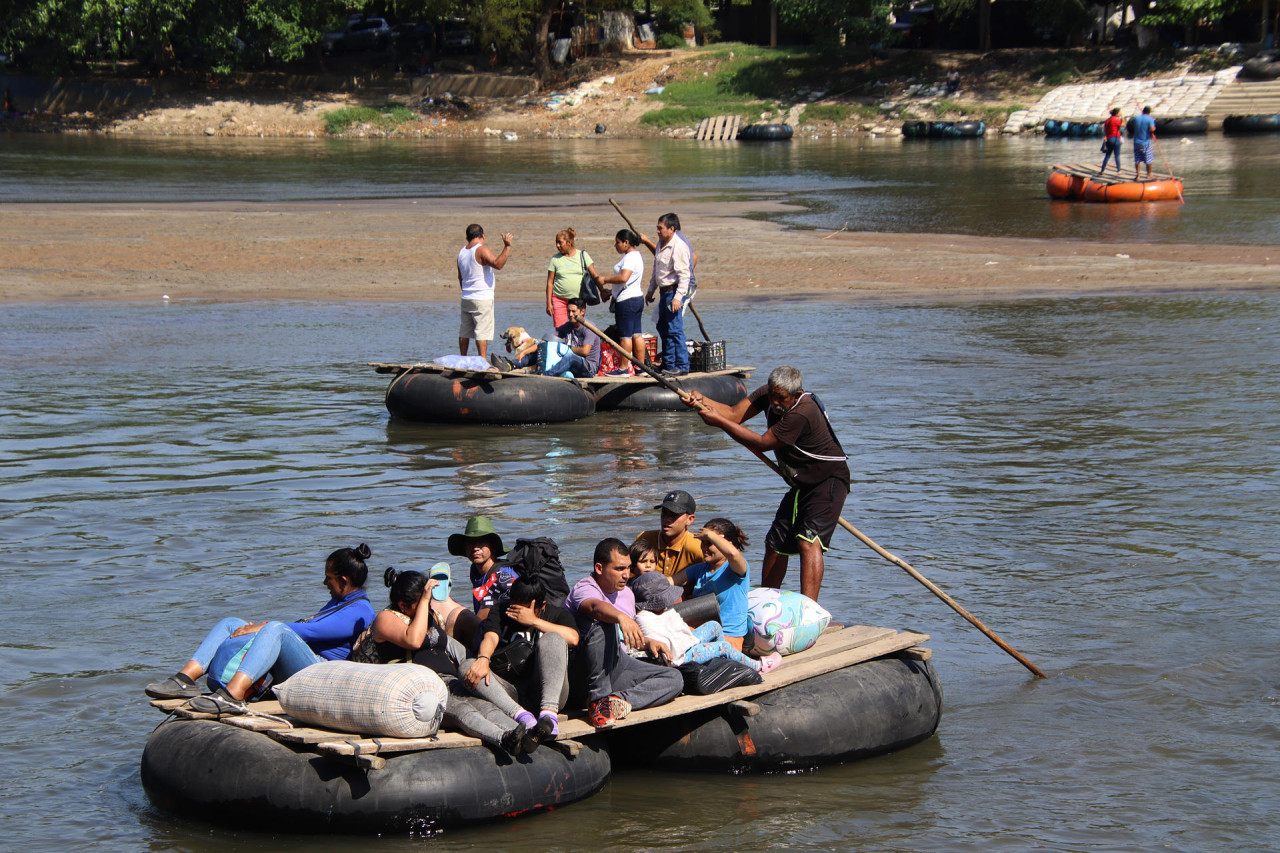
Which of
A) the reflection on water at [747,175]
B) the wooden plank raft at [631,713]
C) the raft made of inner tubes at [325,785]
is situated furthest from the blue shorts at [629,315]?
the reflection on water at [747,175]

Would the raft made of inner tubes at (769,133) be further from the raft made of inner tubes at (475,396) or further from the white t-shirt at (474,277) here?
the raft made of inner tubes at (475,396)

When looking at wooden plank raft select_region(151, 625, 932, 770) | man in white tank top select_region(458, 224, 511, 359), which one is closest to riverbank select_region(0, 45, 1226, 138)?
man in white tank top select_region(458, 224, 511, 359)

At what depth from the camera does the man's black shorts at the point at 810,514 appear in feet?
28.9

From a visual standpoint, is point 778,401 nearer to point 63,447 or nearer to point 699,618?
point 699,618

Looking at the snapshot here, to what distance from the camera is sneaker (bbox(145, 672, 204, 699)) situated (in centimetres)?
692

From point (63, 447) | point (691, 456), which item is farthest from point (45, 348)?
point (691, 456)

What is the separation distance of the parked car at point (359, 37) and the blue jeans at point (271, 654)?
2876 inches

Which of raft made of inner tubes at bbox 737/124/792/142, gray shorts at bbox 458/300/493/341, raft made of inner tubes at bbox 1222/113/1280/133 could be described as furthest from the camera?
raft made of inner tubes at bbox 737/124/792/142

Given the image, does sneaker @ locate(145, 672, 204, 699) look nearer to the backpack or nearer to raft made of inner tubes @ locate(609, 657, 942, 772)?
the backpack

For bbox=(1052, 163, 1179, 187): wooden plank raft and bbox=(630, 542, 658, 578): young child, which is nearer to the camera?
bbox=(630, 542, 658, 578): young child

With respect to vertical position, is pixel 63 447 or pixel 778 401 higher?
pixel 778 401

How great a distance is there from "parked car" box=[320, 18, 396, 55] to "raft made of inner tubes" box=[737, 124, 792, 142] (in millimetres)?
25093

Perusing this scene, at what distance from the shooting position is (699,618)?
25.3ft

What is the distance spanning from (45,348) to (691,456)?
10034 millimetres
